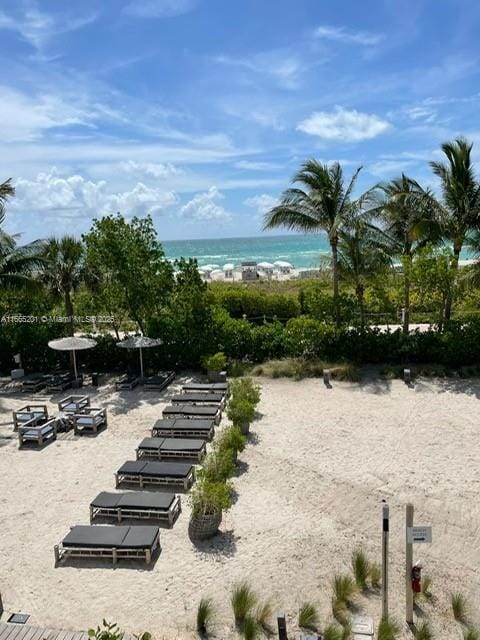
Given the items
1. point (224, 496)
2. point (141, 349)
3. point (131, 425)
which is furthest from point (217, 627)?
point (141, 349)

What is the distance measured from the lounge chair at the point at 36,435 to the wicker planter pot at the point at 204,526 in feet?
18.9

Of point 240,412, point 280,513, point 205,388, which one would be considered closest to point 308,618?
point 280,513

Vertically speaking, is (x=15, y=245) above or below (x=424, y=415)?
above

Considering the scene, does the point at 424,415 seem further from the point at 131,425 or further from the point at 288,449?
the point at 131,425

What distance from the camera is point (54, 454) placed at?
1202 centimetres

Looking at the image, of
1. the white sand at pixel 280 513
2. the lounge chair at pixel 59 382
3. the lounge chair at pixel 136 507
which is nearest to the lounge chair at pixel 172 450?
the white sand at pixel 280 513

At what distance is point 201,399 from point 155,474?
4.51 m

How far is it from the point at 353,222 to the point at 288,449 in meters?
10.1

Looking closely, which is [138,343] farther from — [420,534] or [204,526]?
[420,534]

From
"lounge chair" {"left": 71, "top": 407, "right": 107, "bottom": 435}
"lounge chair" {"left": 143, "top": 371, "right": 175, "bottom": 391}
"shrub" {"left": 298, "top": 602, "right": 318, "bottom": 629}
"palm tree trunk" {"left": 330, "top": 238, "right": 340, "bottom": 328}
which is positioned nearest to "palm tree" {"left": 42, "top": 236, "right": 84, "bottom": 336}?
"lounge chair" {"left": 143, "top": 371, "right": 175, "bottom": 391}

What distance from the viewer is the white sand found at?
7023mm

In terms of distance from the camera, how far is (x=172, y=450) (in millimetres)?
11297

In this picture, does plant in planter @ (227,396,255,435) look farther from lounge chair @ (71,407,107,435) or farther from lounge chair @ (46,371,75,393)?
lounge chair @ (46,371,75,393)

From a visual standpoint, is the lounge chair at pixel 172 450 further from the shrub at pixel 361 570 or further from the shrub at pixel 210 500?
the shrub at pixel 361 570
